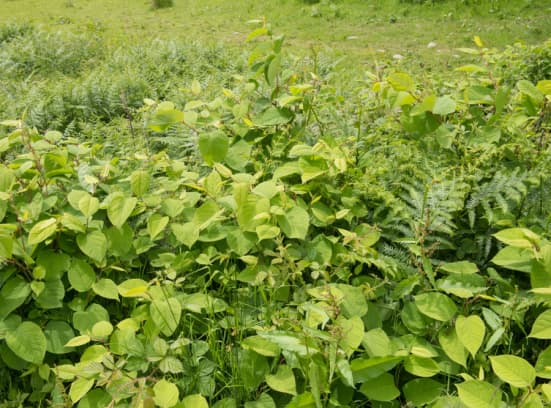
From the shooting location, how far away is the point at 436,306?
1.74m

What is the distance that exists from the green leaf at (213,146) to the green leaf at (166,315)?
72 centimetres

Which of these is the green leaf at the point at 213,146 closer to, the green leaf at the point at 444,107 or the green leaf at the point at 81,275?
the green leaf at the point at 81,275

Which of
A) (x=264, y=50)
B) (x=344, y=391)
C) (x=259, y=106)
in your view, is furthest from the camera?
(x=259, y=106)

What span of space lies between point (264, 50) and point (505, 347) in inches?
62.0

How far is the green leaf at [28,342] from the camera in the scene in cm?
177

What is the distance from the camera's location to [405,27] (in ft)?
26.1

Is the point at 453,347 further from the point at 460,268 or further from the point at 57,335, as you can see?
the point at 57,335

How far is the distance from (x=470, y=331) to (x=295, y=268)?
0.63m

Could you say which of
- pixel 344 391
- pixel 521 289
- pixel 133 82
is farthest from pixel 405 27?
pixel 344 391

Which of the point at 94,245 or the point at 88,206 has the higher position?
the point at 88,206

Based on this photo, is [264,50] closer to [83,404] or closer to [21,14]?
[83,404]

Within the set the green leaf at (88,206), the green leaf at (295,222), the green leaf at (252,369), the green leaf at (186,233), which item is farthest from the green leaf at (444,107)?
the green leaf at (88,206)

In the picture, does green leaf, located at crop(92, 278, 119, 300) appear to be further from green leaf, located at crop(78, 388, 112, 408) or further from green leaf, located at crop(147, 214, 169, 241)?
green leaf, located at crop(78, 388, 112, 408)

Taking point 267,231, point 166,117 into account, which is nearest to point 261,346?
point 267,231
